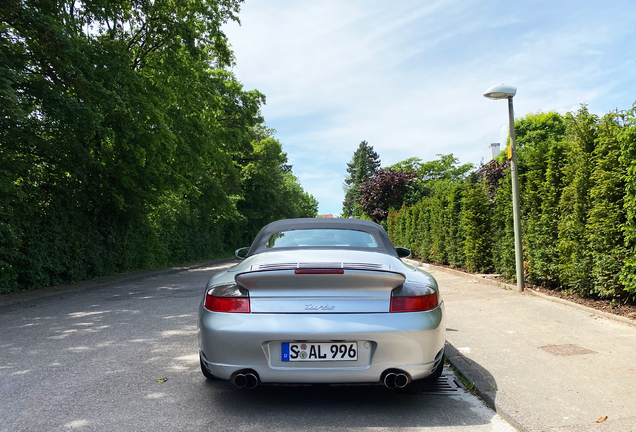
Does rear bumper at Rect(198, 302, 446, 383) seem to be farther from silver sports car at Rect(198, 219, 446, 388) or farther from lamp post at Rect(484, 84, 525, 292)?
lamp post at Rect(484, 84, 525, 292)

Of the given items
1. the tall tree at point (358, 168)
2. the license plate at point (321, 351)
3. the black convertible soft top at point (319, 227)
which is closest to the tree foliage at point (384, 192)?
the black convertible soft top at point (319, 227)

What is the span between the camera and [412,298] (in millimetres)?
3605

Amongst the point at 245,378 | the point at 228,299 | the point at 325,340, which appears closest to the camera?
the point at 325,340

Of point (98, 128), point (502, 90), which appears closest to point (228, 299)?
point (502, 90)

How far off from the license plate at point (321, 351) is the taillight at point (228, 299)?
0.42m

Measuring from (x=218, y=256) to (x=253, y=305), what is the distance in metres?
30.4

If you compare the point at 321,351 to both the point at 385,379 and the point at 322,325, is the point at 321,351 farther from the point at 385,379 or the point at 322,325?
the point at 385,379

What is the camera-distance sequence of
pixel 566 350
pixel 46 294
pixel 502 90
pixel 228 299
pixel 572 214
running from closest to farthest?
1. pixel 228 299
2. pixel 566 350
3. pixel 572 214
4. pixel 502 90
5. pixel 46 294

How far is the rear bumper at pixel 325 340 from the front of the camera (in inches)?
135

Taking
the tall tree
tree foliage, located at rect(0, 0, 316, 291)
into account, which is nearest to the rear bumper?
tree foliage, located at rect(0, 0, 316, 291)

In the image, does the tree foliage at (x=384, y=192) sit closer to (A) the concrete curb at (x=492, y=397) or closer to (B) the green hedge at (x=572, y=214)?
(B) the green hedge at (x=572, y=214)

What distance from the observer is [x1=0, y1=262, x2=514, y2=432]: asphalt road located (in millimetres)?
3482

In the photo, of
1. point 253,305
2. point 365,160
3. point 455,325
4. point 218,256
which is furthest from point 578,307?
point 365,160

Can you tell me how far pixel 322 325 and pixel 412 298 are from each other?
0.71m
